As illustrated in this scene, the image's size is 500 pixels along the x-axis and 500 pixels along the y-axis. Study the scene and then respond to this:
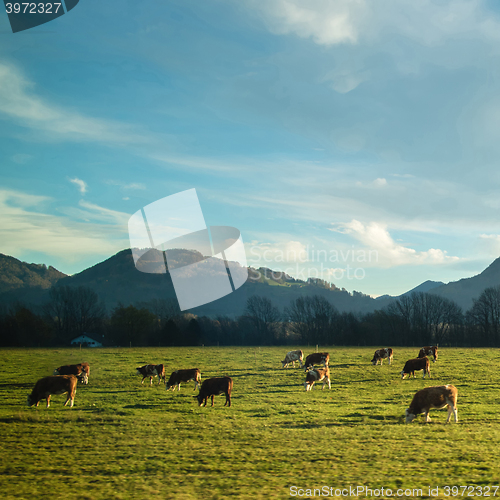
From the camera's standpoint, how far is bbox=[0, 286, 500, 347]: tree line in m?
89.0

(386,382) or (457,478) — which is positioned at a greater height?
(457,478)

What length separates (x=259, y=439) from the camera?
10.9 metres

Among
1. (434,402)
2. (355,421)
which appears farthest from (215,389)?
(434,402)

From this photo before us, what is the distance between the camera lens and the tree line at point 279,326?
292 ft

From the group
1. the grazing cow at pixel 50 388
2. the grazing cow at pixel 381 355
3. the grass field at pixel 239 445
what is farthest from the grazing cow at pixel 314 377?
the grazing cow at pixel 381 355

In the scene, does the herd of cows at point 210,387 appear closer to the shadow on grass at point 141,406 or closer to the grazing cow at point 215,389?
the grazing cow at point 215,389

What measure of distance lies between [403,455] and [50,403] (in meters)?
15.4

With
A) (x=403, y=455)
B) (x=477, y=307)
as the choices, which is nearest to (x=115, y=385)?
(x=403, y=455)

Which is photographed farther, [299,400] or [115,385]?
[115,385]

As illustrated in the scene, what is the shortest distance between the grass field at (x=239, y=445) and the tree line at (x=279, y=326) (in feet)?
227

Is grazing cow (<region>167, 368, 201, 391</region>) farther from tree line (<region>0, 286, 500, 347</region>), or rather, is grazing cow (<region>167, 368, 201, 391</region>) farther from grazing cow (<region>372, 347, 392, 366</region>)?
tree line (<region>0, 286, 500, 347</region>)

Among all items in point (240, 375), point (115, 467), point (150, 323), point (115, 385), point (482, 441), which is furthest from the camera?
point (150, 323)

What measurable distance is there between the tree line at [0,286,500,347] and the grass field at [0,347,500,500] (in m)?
69.1

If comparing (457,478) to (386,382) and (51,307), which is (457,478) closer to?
(386,382)
